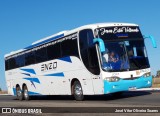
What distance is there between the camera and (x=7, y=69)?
1249 inches

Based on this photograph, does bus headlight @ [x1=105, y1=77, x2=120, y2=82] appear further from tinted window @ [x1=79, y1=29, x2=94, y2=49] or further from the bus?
tinted window @ [x1=79, y1=29, x2=94, y2=49]

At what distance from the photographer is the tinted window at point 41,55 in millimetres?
24734

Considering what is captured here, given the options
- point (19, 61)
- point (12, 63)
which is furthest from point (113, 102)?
point (12, 63)

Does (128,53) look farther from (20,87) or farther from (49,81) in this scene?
(20,87)

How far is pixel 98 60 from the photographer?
1902 cm

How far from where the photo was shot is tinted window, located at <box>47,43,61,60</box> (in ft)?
74.9

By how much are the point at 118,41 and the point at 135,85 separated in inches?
82.2

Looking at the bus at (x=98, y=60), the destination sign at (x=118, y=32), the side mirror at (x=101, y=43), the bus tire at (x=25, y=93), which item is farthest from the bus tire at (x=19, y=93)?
the side mirror at (x=101, y=43)

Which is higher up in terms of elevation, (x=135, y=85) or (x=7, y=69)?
(x=7, y=69)

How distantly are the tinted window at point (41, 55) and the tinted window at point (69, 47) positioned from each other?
266cm

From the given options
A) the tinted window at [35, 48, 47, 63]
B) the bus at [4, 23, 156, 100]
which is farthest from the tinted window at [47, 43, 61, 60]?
the tinted window at [35, 48, 47, 63]

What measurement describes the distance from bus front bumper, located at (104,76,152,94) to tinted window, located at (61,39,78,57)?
2.79 m

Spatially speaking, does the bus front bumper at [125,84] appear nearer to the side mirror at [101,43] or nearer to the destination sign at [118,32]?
the side mirror at [101,43]

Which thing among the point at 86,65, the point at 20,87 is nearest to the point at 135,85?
the point at 86,65
